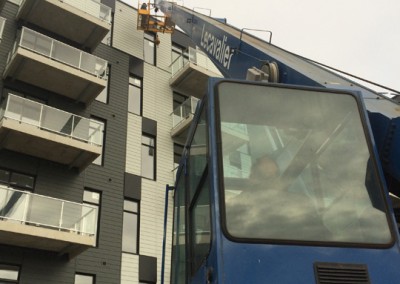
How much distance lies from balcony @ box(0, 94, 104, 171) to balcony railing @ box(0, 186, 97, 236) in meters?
2.39

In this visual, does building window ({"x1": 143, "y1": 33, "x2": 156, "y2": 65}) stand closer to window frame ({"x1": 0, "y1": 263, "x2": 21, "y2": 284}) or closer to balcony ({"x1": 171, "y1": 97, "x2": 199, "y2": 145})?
balcony ({"x1": 171, "y1": 97, "x2": 199, "y2": 145})

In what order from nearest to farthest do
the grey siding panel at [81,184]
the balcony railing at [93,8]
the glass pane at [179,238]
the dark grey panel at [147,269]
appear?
the glass pane at [179,238] < the grey siding panel at [81,184] < the dark grey panel at [147,269] < the balcony railing at [93,8]

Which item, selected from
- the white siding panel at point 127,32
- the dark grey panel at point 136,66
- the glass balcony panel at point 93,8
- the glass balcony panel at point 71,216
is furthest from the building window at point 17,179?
the white siding panel at point 127,32

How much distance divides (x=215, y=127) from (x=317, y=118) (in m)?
0.87

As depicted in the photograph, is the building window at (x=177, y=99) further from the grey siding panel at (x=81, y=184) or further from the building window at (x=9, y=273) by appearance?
the building window at (x=9, y=273)

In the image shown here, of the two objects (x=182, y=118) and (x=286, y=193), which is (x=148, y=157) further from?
(x=286, y=193)

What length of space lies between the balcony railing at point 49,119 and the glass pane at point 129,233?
3.20 meters

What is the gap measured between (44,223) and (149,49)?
12239 mm

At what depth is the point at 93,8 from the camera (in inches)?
748

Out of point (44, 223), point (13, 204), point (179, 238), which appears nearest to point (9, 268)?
point (44, 223)

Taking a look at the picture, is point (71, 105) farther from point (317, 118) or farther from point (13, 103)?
point (317, 118)

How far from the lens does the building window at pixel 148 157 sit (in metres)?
18.2

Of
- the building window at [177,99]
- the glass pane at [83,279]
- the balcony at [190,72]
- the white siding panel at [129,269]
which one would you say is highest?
the balcony at [190,72]

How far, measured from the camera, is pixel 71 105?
57.7 feet
